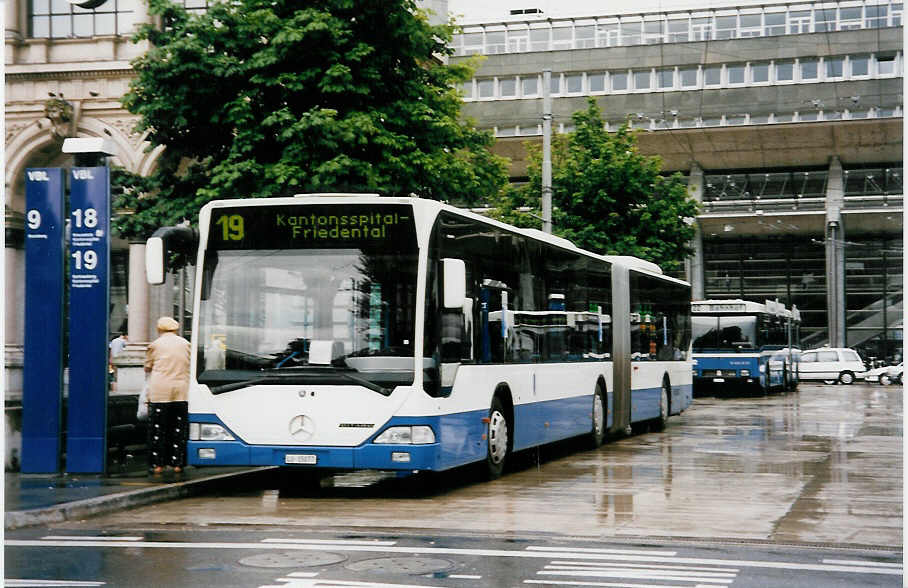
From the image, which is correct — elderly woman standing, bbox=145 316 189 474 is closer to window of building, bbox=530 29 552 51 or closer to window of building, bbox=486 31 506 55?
window of building, bbox=530 29 552 51

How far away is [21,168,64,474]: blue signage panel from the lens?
44.8 ft

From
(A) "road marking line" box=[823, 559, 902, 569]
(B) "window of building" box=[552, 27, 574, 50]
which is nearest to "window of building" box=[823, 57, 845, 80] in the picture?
(B) "window of building" box=[552, 27, 574, 50]

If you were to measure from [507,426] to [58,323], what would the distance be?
16.8 feet

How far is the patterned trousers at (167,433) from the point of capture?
14.2 m

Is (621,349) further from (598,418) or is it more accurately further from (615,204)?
(615,204)

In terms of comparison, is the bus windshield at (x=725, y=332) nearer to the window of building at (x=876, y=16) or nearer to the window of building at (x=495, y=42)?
the window of building at (x=876, y=16)

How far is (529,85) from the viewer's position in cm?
6731

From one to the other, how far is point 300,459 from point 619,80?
181 ft

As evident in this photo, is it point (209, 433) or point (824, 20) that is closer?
point (209, 433)

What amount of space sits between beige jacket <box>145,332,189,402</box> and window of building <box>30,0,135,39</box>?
20.1 meters

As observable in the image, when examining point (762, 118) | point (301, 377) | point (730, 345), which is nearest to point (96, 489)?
point (301, 377)

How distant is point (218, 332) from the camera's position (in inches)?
501

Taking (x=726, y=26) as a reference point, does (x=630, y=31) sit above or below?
above

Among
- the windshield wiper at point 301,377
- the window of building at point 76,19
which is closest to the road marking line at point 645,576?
the windshield wiper at point 301,377
